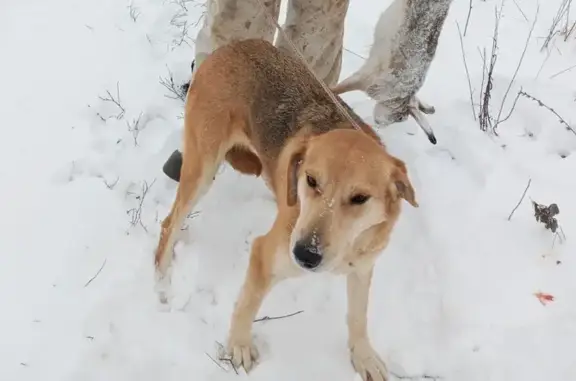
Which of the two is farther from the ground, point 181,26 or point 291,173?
point 291,173

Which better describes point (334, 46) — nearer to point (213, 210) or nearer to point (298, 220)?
point (213, 210)

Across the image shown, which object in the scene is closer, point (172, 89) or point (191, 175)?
point (191, 175)

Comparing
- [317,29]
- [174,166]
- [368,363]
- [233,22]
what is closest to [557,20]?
[317,29]

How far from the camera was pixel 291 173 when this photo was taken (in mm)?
2770

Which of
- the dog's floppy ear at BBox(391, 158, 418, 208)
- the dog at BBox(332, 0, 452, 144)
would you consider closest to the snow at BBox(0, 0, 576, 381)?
the dog at BBox(332, 0, 452, 144)

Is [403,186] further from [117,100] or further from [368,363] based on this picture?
[117,100]

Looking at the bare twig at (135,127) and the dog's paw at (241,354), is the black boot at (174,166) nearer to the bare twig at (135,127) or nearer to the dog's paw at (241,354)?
the bare twig at (135,127)

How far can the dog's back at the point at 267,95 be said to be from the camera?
3.18m

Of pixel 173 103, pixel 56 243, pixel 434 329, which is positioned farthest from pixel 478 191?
pixel 56 243

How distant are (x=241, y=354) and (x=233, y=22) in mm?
1909

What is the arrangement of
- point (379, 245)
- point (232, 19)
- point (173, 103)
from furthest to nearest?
point (173, 103) < point (232, 19) < point (379, 245)

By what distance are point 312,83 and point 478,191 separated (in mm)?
1415

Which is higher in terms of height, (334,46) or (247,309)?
(334,46)

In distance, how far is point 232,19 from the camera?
3.87 metres
